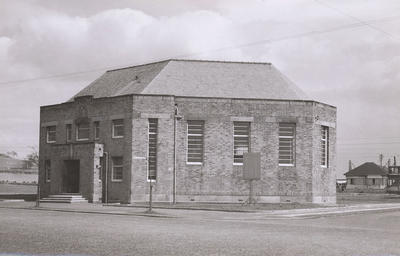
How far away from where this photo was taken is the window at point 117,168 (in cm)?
4303

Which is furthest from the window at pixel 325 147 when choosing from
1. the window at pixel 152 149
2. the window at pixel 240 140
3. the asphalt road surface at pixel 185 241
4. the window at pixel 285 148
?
the asphalt road surface at pixel 185 241

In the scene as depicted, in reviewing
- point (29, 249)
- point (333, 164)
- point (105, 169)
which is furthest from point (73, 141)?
point (29, 249)

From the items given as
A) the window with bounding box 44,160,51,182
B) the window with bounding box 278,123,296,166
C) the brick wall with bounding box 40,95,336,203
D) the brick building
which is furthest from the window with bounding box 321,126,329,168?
the window with bounding box 44,160,51,182

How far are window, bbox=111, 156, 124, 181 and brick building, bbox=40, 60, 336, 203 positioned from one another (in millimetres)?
70

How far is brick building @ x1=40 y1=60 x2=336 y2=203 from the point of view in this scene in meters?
42.4

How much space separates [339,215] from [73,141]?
888 inches

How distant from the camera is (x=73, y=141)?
1827 inches

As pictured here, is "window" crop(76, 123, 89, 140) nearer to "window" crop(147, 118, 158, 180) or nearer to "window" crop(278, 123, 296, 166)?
"window" crop(147, 118, 158, 180)

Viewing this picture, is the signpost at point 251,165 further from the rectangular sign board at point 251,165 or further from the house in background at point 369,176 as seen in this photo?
the house in background at point 369,176

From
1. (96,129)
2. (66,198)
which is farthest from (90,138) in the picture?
(66,198)

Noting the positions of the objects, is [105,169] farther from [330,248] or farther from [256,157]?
[330,248]

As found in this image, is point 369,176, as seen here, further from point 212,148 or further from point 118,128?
point 118,128

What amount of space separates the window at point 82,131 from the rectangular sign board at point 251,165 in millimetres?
13725

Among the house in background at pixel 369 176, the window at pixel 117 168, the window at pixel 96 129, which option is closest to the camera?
the window at pixel 117 168
